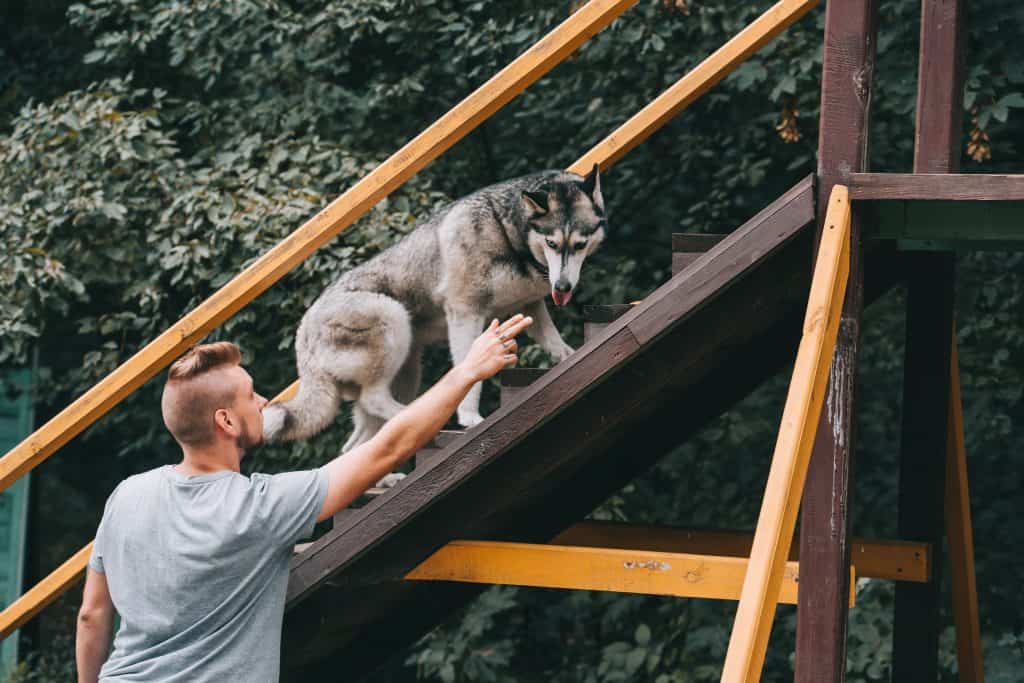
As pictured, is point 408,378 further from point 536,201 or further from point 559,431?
point 536,201

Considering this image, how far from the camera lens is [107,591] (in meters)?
3.24

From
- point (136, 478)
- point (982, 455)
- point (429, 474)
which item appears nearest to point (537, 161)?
point (982, 455)

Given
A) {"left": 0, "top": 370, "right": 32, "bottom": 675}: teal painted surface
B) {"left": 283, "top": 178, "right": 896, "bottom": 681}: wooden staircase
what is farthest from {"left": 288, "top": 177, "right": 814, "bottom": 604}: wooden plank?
{"left": 0, "top": 370, "right": 32, "bottom": 675}: teal painted surface

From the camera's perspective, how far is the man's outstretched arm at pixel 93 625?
127 inches

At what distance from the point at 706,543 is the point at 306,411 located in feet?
6.45

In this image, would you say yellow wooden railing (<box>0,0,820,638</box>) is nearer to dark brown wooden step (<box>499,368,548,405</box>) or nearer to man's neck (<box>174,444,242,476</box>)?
dark brown wooden step (<box>499,368,548,405</box>)

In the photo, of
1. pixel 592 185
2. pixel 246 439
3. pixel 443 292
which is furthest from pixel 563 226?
pixel 246 439

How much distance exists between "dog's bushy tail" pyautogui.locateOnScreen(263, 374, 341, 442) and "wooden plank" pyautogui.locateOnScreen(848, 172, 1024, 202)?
192 cm

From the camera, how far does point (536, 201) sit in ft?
14.2

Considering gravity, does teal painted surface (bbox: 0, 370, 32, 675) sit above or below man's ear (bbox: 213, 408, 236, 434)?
above

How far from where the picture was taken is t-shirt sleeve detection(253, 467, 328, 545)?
307 cm

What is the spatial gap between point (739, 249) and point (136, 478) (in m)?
1.81

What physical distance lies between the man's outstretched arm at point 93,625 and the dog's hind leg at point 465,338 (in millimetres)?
1530

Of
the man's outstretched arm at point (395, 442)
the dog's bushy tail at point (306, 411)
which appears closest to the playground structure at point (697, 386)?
Result: the dog's bushy tail at point (306, 411)
